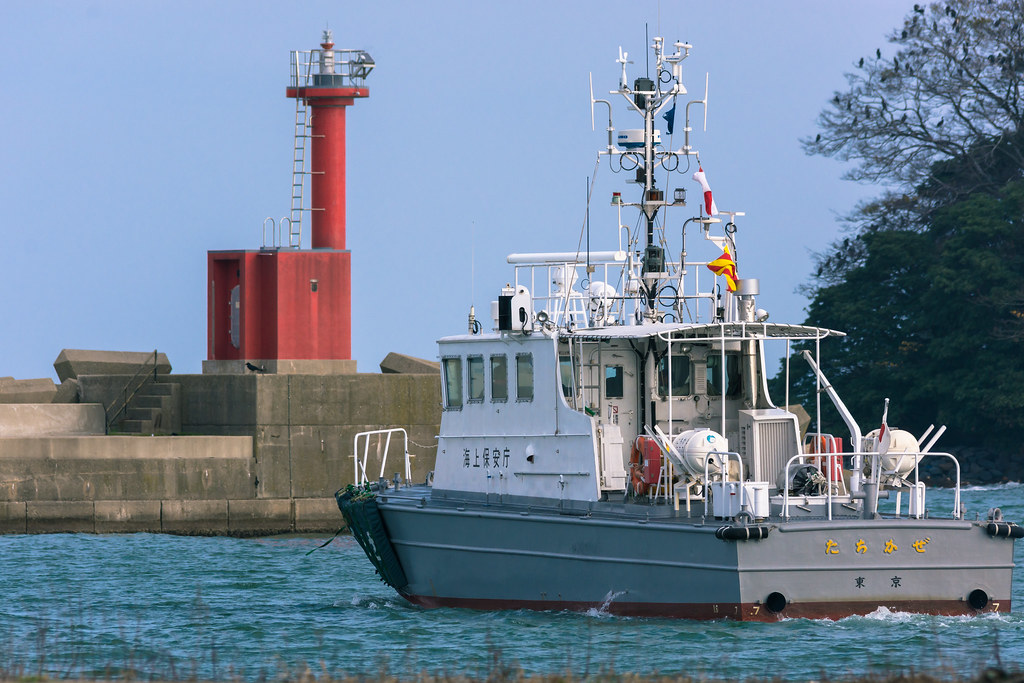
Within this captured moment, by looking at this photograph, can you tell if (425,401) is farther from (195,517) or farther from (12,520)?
(12,520)

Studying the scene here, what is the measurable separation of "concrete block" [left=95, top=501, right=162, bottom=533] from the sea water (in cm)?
528

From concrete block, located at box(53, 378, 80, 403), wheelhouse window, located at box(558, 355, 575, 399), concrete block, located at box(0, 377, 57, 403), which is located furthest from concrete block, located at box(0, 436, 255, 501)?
wheelhouse window, located at box(558, 355, 575, 399)

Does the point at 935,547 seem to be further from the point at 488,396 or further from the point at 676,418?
the point at 488,396

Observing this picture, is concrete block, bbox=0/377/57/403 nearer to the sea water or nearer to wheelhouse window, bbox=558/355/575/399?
the sea water

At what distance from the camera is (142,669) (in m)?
12.2

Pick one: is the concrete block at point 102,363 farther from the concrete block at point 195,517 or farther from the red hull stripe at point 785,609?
the red hull stripe at point 785,609

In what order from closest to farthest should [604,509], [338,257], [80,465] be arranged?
[604,509], [80,465], [338,257]

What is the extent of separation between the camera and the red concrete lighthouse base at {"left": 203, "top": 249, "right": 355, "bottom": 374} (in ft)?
104

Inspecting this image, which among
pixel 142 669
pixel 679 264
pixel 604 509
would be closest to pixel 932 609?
pixel 604 509

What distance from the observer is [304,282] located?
32062 millimetres

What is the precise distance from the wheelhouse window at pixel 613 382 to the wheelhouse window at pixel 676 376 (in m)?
0.37

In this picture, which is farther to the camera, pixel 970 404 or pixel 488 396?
pixel 970 404

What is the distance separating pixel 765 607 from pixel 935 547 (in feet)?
5.13

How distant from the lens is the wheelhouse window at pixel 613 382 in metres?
15.8
